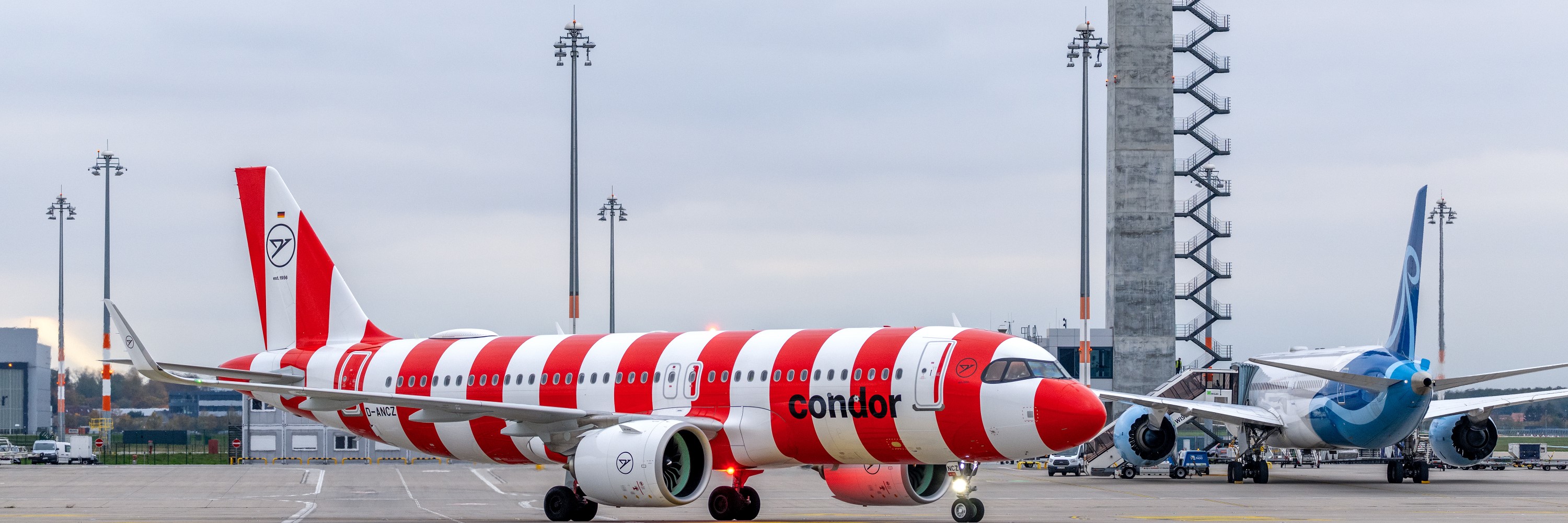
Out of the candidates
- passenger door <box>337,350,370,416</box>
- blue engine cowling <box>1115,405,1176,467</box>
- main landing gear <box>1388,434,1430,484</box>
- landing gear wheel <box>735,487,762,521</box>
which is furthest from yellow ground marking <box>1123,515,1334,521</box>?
main landing gear <box>1388,434,1430,484</box>

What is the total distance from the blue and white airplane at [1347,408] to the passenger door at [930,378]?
15.4 metres

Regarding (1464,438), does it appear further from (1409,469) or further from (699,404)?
(699,404)

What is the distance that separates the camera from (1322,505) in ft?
110

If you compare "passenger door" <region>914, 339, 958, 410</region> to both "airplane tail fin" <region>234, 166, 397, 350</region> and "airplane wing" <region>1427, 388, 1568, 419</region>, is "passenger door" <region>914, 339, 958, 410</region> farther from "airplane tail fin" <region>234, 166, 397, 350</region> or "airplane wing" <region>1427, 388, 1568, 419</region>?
"airplane wing" <region>1427, 388, 1568, 419</region>

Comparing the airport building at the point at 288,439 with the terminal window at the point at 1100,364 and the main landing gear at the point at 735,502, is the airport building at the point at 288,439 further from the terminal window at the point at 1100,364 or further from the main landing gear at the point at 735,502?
the main landing gear at the point at 735,502

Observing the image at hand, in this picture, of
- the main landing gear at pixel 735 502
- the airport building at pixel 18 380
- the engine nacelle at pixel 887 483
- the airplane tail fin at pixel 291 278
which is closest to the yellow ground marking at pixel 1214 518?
the engine nacelle at pixel 887 483

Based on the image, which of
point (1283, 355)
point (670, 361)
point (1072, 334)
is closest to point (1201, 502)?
point (670, 361)

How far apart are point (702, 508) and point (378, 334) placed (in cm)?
775

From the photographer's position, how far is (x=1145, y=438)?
50.5m

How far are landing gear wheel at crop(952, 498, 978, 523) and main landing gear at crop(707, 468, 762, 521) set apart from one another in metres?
3.79

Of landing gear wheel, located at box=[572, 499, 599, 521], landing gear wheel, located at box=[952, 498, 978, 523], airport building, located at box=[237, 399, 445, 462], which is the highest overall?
landing gear wheel, located at box=[952, 498, 978, 523]

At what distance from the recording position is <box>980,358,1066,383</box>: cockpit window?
84.1 feet

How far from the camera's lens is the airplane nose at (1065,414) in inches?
984

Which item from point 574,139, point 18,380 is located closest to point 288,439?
point 574,139
